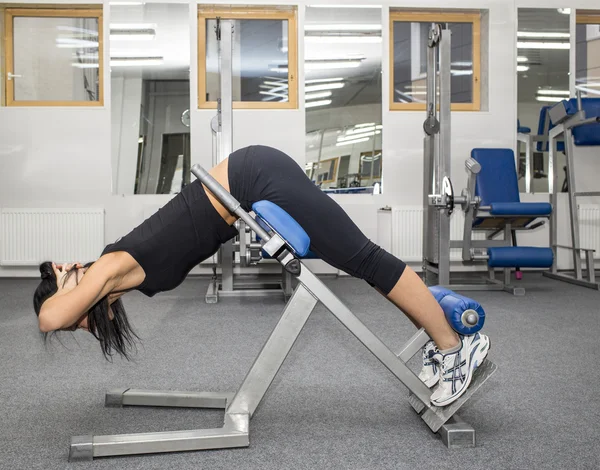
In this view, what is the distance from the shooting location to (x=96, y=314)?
1.54 meters

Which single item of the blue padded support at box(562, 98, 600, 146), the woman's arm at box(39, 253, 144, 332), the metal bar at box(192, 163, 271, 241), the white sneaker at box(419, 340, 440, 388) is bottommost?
the white sneaker at box(419, 340, 440, 388)

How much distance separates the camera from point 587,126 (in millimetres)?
4609

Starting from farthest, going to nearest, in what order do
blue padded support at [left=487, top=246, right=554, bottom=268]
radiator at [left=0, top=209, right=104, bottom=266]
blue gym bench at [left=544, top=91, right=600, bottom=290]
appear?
1. radiator at [left=0, top=209, right=104, bottom=266]
2. blue gym bench at [left=544, top=91, right=600, bottom=290]
3. blue padded support at [left=487, top=246, right=554, bottom=268]

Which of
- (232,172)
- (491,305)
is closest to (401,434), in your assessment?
(232,172)

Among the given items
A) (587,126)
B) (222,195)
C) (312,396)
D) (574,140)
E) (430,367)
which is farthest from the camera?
(574,140)

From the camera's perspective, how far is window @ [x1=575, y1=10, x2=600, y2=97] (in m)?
5.39

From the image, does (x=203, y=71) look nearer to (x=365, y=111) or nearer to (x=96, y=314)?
(x=365, y=111)

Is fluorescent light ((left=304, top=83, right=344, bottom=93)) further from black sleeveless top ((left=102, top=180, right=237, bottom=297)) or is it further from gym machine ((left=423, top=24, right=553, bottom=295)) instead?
black sleeveless top ((left=102, top=180, right=237, bottom=297))

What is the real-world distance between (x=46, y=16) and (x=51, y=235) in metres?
1.84

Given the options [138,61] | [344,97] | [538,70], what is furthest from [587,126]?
[138,61]

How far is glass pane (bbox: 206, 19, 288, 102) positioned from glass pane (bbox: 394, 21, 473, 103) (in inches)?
38.8

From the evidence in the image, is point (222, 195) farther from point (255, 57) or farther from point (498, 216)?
point (255, 57)

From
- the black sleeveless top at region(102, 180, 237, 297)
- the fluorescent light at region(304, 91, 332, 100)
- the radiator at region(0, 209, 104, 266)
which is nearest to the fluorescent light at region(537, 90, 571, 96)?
the fluorescent light at region(304, 91, 332, 100)

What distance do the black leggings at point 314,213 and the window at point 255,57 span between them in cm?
372
